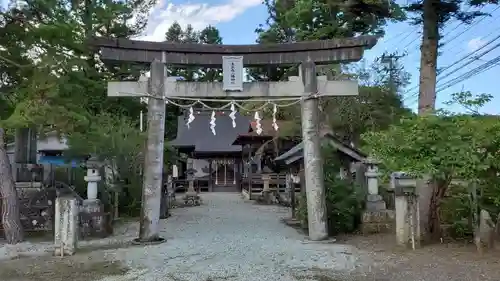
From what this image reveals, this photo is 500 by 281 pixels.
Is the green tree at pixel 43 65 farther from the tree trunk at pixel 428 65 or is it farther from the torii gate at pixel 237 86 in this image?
the tree trunk at pixel 428 65

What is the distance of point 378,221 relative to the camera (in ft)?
37.9

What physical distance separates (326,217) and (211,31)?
4190 cm

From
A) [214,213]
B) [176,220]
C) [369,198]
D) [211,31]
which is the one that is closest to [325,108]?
[214,213]

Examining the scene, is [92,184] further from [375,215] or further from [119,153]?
[375,215]

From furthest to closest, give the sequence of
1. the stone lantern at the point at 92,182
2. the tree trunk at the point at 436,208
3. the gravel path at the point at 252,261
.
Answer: the stone lantern at the point at 92,182 → the tree trunk at the point at 436,208 → the gravel path at the point at 252,261

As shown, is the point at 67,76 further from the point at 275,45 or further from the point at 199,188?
the point at 199,188

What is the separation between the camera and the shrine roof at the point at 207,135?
118 ft

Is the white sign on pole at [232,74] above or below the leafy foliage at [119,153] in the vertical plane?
above

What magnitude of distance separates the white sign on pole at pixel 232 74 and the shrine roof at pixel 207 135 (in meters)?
23.8

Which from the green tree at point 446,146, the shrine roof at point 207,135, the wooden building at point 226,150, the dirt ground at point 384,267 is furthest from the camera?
the shrine roof at point 207,135

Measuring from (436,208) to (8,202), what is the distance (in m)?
9.17

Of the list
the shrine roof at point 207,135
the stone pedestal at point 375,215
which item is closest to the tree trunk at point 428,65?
the stone pedestal at point 375,215

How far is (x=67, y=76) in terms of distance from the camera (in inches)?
424

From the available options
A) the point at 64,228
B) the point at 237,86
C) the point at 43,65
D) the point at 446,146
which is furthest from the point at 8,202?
the point at 446,146
